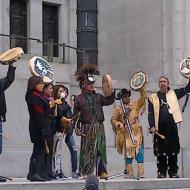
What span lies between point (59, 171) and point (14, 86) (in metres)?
2.86

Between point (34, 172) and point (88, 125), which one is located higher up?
point (88, 125)

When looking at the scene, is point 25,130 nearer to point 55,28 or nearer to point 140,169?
point 140,169

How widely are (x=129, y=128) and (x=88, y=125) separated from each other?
1253 millimetres

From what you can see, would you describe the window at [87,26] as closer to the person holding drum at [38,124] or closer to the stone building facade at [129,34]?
the stone building facade at [129,34]

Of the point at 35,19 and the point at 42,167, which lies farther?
the point at 35,19

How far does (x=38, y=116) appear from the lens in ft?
37.7

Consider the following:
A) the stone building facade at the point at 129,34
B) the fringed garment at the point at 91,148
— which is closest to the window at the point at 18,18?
the stone building facade at the point at 129,34

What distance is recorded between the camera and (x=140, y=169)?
13.6m

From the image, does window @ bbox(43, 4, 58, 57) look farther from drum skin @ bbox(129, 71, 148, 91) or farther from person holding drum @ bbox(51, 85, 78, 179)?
person holding drum @ bbox(51, 85, 78, 179)

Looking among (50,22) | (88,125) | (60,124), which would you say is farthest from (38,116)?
(50,22)

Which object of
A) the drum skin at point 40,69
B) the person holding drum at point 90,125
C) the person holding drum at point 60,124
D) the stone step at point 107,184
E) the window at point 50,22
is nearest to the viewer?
the stone step at point 107,184

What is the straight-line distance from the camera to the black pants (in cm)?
1371

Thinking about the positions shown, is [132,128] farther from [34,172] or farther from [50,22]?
[50,22]

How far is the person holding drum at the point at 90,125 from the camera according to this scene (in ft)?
41.3
